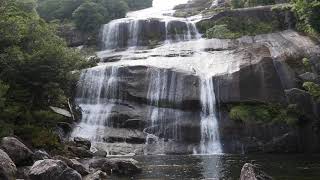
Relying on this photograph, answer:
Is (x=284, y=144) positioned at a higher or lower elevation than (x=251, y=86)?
lower

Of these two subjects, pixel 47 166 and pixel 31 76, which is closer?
pixel 47 166

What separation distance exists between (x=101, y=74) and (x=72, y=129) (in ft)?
21.3

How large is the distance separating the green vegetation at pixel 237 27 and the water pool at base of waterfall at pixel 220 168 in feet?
72.0

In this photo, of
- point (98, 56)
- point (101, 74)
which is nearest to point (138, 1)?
point (98, 56)

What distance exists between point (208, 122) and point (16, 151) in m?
19.0

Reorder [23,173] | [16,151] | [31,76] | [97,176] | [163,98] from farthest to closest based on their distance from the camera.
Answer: [163,98]
[31,76]
[16,151]
[97,176]
[23,173]

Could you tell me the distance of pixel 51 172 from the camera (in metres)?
19.8

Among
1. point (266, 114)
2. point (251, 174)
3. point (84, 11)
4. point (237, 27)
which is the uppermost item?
point (84, 11)

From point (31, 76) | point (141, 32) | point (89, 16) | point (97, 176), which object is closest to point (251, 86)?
point (141, 32)

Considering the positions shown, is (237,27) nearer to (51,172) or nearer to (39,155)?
(39,155)

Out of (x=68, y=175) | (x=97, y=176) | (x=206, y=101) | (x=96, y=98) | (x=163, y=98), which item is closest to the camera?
(x=68, y=175)

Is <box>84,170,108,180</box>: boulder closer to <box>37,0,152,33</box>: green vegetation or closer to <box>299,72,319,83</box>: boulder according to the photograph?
<box>299,72,319,83</box>: boulder

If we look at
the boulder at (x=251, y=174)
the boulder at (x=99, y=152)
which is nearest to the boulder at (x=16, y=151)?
the boulder at (x=99, y=152)

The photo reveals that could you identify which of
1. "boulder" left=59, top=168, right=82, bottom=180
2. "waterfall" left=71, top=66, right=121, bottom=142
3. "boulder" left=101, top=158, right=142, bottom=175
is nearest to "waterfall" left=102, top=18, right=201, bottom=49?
"waterfall" left=71, top=66, right=121, bottom=142
